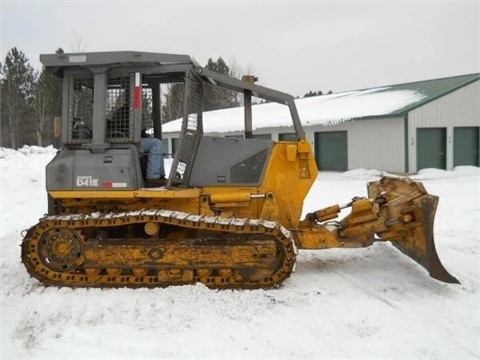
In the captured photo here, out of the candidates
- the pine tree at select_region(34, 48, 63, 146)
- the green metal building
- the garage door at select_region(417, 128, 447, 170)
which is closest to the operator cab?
the green metal building

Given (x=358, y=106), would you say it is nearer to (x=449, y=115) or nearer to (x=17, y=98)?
(x=449, y=115)

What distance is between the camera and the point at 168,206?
6.27m

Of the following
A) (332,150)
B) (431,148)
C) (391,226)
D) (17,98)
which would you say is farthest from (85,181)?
(17,98)

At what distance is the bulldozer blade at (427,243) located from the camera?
568 cm

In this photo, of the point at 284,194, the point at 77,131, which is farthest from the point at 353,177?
the point at 77,131

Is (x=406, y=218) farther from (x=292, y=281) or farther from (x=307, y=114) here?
(x=307, y=114)

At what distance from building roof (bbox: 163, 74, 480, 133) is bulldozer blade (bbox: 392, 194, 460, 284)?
644 inches

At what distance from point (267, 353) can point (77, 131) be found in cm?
362

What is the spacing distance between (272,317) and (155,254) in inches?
64.7

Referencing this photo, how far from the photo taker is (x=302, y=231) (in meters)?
6.39

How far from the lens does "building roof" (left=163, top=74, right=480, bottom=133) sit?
929 inches

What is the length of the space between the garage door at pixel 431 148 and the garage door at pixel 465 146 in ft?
2.54

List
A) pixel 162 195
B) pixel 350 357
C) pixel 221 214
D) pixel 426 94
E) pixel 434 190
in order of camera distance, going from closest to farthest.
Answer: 1. pixel 350 357
2. pixel 162 195
3. pixel 221 214
4. pixel 434 190
5. pixel 426 94

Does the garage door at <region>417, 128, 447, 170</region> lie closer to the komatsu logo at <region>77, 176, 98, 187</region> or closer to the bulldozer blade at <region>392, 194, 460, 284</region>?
the bulldozer blade at <region>392, 194, 460, 284</region>
